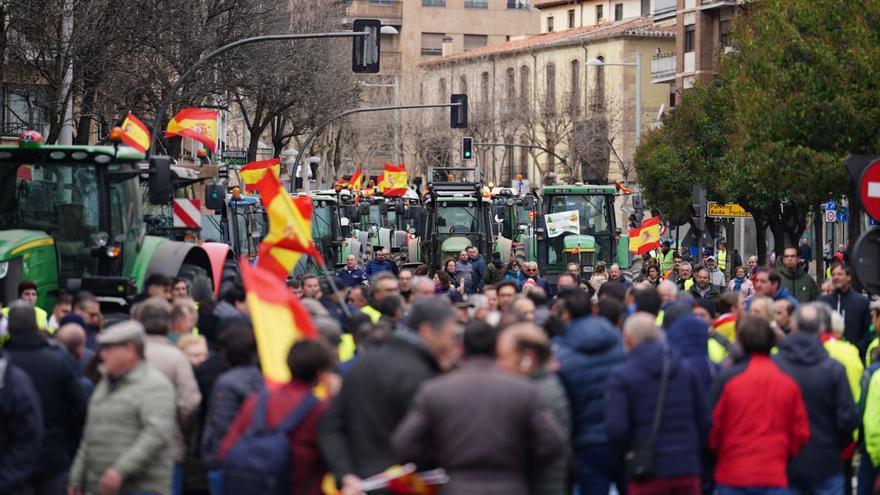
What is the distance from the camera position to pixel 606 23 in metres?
100

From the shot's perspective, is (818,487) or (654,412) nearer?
(654,412)

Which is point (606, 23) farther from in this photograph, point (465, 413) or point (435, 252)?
point (465, 413)

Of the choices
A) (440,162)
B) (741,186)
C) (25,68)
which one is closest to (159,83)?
(25,68)

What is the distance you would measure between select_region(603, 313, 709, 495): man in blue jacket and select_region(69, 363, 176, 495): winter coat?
226 cm

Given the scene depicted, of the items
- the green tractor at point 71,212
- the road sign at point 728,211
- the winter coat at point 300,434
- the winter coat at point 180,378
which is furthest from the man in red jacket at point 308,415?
the road sign at point 728,211

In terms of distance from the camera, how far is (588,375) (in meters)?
9.41

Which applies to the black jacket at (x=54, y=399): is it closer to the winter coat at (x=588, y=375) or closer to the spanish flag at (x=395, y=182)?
the winter coat at (x=588, y=375)

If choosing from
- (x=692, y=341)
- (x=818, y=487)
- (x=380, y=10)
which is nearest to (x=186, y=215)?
(x=692, y=341)

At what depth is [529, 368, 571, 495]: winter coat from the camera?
744cm

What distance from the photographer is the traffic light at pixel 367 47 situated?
31672 mm

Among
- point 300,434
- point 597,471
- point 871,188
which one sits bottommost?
point 597,471

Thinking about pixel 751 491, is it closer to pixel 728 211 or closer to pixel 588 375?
pixel 588 375

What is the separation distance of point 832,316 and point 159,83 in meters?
27.4

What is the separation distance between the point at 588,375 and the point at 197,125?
18972mm
